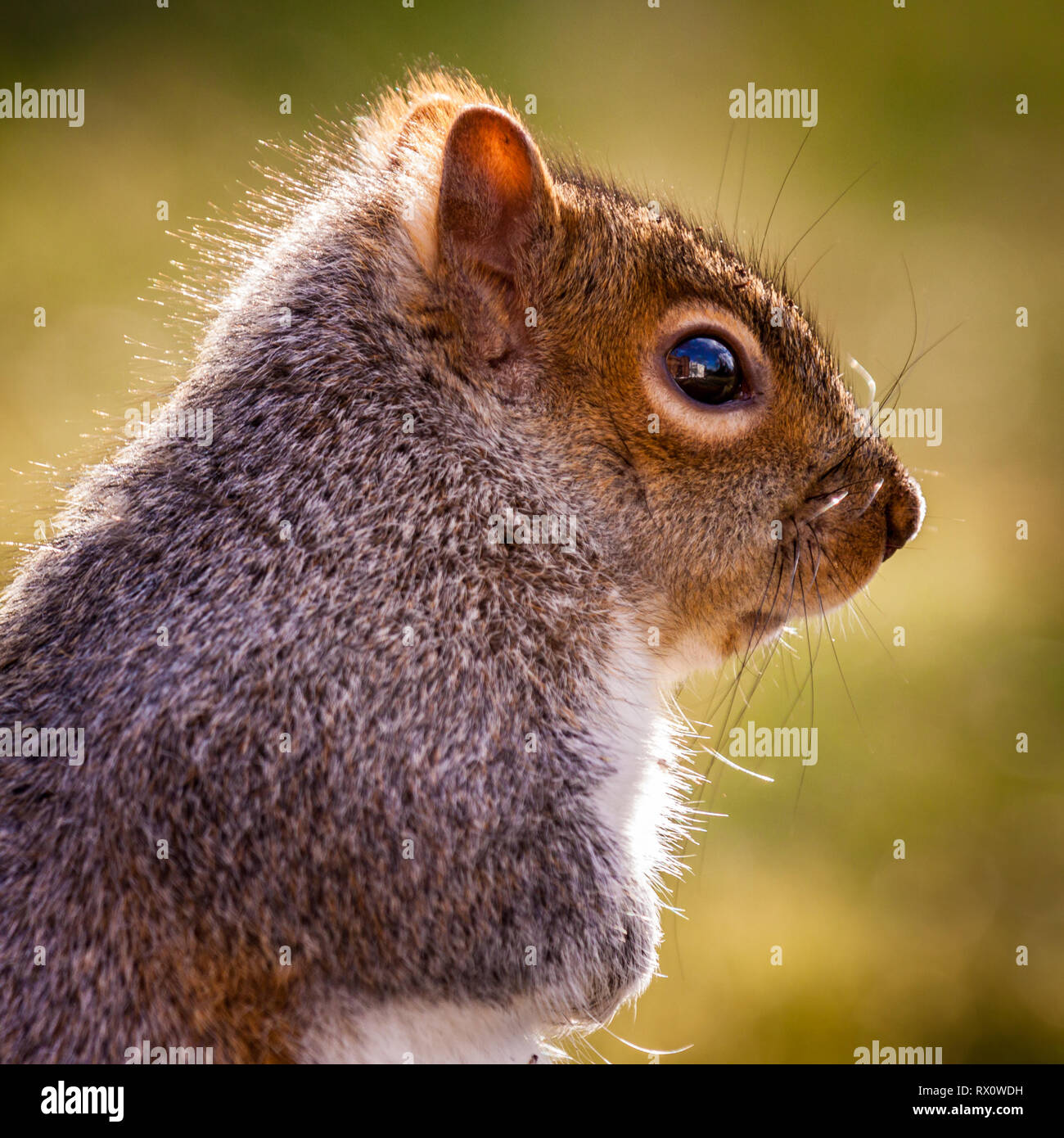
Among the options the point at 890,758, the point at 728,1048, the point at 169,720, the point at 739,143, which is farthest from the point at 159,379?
the point at 739,143

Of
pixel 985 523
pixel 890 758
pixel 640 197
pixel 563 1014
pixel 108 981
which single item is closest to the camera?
pixel 108 981

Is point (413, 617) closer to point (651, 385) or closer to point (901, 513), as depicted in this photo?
point (651, 385)

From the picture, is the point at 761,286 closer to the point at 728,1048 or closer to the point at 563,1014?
the point at 563,1014

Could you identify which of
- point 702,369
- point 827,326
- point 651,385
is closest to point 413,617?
point 651,385

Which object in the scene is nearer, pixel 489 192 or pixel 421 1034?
pixel 421 1034

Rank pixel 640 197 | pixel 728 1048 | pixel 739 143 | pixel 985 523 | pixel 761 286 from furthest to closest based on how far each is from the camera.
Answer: pixel 739 143
pixel 985 523
pixel 728 1048
pixel 640 197
pixel 761 286

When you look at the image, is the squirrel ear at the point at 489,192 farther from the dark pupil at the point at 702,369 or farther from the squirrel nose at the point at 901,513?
the squirrel nose at the point at 901,513
